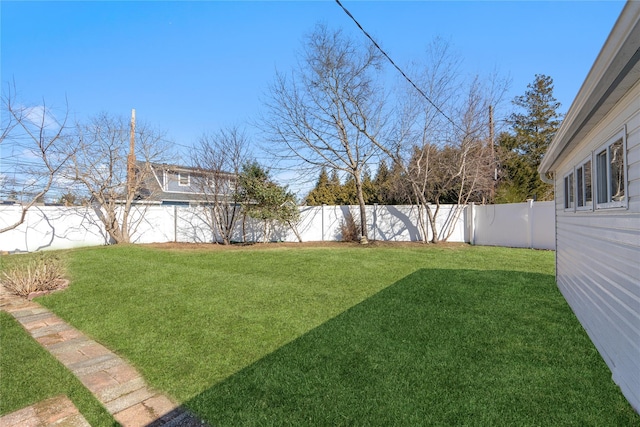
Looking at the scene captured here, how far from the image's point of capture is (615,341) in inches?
106

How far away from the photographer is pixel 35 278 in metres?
5.62

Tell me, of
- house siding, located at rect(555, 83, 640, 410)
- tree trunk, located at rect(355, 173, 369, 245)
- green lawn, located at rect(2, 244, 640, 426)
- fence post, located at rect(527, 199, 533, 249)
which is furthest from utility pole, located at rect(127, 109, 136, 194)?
fence post, located at rect(527, 199, 533, 249)

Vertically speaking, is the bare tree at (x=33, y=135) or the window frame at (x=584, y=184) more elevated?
the bare tree at (x=33, y=135)

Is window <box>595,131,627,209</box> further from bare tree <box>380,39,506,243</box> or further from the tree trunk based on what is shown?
the tree trunk

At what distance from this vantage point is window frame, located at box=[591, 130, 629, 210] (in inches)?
101

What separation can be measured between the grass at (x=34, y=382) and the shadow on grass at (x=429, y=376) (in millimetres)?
708

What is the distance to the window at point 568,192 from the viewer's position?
188 inches

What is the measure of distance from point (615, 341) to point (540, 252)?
26.4 ft

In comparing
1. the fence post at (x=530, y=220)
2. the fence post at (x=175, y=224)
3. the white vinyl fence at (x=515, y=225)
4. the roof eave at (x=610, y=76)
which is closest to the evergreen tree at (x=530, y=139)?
the white vinyl fence at (x=515, y=225)

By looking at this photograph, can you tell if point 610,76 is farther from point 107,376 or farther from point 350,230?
point 350,230

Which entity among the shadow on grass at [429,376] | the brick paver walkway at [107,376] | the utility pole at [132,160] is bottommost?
the brick paver walkway at [107,376]

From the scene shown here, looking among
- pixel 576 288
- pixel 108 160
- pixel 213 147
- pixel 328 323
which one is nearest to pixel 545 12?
pixel 576 288

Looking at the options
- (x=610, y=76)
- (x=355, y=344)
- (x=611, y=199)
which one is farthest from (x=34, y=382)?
(x=611, y=199)

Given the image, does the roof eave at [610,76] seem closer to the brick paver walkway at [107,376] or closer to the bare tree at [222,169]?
the brick paver walkway at [107,376]
